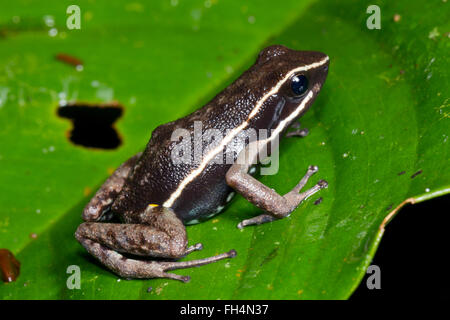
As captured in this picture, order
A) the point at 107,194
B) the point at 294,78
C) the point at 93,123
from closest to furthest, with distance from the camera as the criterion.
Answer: the point at 294,78 < the point at 107,194 < the point at 93,123

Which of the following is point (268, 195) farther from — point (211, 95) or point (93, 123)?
point (93, 123)

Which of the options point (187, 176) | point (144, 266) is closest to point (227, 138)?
point (187, 176)

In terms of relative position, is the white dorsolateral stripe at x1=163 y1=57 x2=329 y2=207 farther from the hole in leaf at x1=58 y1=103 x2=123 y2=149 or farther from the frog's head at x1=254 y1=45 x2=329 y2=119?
the hole in leaf at x1=58 y1=103 x2=123 y2=149

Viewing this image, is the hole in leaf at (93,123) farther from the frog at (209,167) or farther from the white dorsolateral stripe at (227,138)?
the white dorsolateral stripe at (227,138)

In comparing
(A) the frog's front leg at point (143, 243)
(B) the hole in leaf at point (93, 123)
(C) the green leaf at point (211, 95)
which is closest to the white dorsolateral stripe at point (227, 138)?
(A) the frog's front leg at point (143, 243)

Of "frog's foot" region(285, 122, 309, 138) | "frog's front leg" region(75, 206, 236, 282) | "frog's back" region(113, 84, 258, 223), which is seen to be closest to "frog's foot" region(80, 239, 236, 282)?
"frog's front leg" region(75, 206, 236, 282)

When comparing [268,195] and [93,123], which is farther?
[93,123]

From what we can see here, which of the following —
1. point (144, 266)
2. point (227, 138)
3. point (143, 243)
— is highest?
point (227, 138)
